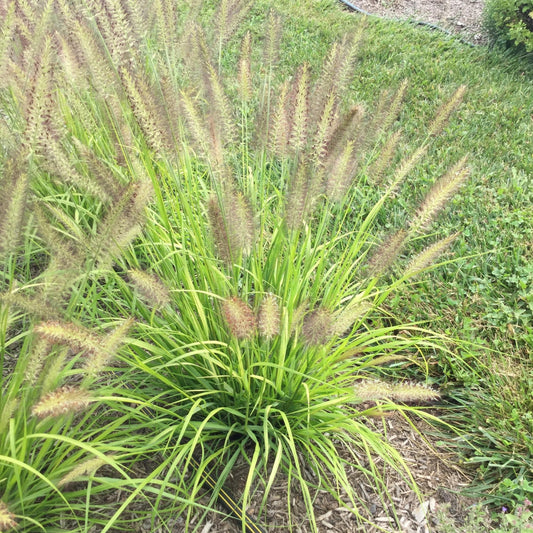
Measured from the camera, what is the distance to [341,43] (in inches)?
83.7

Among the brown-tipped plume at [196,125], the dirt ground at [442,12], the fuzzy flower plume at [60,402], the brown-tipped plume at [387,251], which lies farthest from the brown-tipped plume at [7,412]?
the dirt ground at [442,12]

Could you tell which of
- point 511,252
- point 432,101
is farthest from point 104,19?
point 432,101

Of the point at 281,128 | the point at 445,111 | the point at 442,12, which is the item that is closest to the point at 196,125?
the point at 281,128

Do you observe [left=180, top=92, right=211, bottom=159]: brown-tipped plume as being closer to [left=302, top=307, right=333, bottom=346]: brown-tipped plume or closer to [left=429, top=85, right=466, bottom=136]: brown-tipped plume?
[left=302, top=307, right=333, bottom=346]: brown-tipped plume

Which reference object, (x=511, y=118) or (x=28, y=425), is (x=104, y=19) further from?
(x=511, y=118)

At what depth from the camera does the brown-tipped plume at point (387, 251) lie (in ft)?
5.89

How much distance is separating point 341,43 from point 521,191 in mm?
2194

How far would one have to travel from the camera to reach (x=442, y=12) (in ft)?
25.1

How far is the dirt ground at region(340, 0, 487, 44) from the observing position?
7040mm

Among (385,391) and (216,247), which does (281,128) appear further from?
(385,391)

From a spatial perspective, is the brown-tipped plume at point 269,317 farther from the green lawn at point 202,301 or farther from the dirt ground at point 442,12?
the dirt ground at point 442,12

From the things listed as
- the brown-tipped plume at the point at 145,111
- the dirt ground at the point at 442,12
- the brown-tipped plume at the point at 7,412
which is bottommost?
the brown-tipped plume at the point at 7,412

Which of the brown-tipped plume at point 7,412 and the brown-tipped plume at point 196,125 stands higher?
the brown-tipped plume at point 196,125

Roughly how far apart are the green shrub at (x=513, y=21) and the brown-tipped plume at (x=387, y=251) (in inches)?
190
